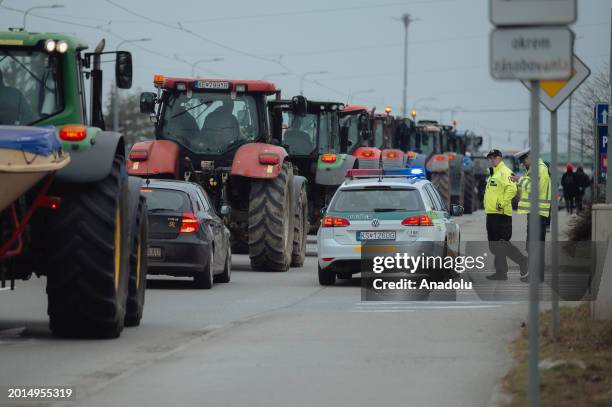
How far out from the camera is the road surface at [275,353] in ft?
34.3

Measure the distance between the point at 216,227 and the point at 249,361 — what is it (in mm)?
9729

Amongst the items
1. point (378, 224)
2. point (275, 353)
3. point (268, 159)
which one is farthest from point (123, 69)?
point (268, 159)

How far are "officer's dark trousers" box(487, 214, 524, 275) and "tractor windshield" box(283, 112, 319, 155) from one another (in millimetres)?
10286

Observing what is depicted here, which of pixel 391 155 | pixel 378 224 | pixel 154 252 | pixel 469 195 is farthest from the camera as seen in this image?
pixel 469 195

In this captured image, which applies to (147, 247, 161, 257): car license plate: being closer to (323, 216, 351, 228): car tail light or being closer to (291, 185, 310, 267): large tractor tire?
(323, 216, 351, 228): car tail light

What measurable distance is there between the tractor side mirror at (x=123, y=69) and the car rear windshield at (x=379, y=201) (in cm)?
740

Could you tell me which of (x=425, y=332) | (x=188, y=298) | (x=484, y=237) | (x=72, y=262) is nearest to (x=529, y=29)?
(x=72, y=262)

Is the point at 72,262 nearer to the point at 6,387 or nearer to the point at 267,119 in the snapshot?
the point at 6,387

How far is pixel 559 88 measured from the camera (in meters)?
14.0

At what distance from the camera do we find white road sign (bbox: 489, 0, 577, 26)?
8.16 m

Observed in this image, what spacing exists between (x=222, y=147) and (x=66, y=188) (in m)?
12.6

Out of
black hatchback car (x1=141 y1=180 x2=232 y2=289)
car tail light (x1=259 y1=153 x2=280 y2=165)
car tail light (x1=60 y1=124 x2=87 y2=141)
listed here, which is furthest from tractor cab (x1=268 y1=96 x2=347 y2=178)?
car tail light (x1=60 y1=124 x2=87 y2=141)

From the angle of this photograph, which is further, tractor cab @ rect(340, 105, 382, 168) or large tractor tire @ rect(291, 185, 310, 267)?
tractor cab @ rect(340, 105, 382, 168)

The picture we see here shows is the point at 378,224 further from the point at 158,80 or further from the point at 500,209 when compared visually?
the point at 158,80
